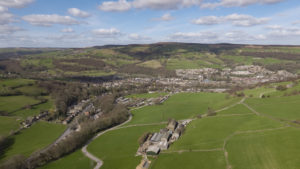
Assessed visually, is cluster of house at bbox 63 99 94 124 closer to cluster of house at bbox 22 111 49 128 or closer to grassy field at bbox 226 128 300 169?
cluster of house at bbox 22 111 49 128

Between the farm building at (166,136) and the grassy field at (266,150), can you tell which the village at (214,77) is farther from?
the grassy field at (266,150)

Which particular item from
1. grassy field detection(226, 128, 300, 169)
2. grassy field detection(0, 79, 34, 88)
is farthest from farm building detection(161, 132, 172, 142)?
grassy field detection(0, 79, 34, 88)

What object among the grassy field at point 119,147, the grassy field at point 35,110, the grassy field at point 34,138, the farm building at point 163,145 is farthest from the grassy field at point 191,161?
the grassy field at point 35,110

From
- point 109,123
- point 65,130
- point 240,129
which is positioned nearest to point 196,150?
point 240,129

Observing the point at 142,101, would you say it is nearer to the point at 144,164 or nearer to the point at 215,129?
the point at 215,129

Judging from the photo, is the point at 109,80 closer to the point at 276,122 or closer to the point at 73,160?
the point at 73,160

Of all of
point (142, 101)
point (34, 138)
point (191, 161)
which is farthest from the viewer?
point (142, 101)

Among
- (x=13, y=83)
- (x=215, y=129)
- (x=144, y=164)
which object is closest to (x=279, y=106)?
(x=215, y=129)
